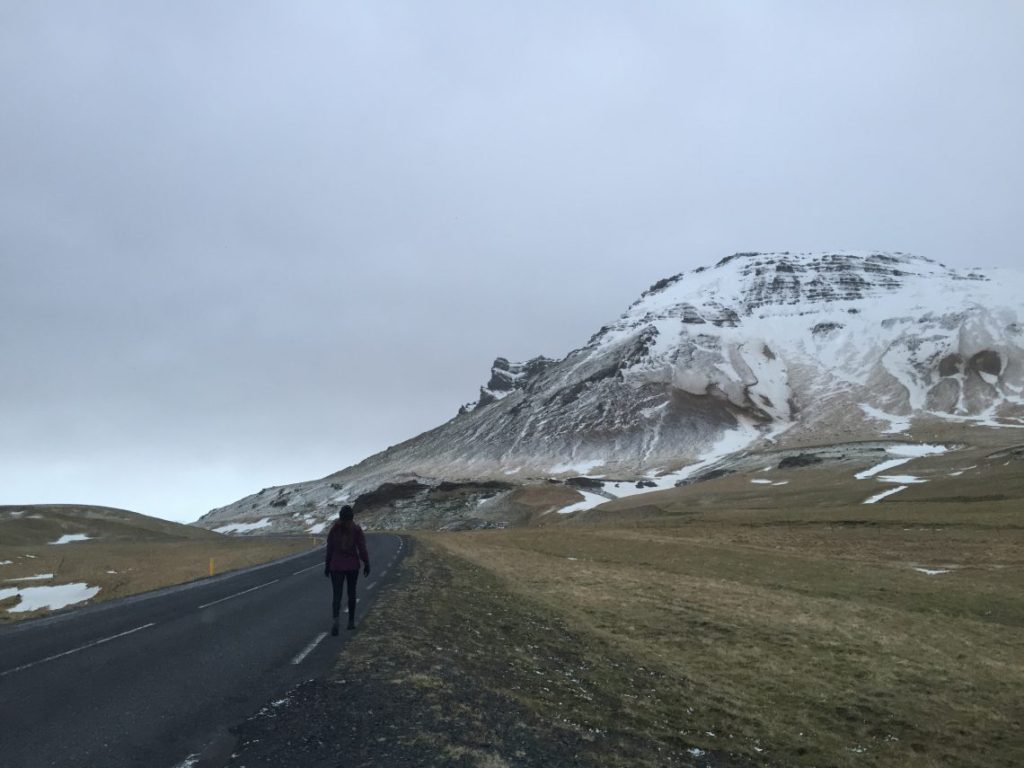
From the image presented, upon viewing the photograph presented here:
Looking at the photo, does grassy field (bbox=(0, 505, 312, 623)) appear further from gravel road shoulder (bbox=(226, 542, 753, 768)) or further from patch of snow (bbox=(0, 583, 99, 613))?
gravel road shoulder (bbox=(226, 542, 753, 768))

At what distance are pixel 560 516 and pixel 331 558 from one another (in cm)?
9013

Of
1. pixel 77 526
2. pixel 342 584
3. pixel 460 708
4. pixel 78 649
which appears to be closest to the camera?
pixel 460 708

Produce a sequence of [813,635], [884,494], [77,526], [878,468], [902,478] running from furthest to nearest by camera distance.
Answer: [77,526], [878,468], [902,478], [884,494], [813,635]

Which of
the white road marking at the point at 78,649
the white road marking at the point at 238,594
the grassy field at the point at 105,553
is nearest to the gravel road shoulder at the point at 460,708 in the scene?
the white road marking at the point at 78,649

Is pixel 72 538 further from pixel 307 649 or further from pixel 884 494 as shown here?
pixel 307 649

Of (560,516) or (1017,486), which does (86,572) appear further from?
(1017,486)

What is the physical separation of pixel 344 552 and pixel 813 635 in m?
12.3

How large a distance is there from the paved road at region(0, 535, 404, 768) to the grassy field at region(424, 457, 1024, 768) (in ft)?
15.1

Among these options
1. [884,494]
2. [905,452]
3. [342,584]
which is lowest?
[884,494]

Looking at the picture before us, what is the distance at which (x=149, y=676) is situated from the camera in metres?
11.7

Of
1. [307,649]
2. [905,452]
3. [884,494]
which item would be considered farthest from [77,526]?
[905,452]

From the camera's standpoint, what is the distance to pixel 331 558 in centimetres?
1617

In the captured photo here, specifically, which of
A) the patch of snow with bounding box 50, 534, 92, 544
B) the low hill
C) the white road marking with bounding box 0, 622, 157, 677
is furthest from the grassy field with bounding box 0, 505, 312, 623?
the white road marking with bounding box 0, 622, 157, 677

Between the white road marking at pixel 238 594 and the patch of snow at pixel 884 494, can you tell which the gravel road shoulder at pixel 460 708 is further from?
the patch of snow at pixel 884 494
